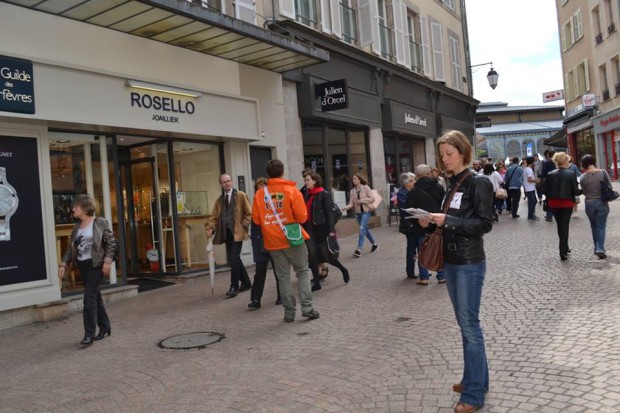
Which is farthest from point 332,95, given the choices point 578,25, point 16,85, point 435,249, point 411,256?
point 578,25

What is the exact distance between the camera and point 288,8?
1241cm

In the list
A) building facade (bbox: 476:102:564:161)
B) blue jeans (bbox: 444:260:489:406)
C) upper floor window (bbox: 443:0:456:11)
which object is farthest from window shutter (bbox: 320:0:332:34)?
building facade (bbox: 476:102:564:161)

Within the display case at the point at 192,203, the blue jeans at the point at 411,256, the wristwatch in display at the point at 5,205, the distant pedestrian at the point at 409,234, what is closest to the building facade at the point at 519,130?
the display case at the point at 192,203

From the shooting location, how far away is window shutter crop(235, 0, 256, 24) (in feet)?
35.9

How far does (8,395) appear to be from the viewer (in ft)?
14.7

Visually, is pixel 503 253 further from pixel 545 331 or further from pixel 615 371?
pixel 615 371

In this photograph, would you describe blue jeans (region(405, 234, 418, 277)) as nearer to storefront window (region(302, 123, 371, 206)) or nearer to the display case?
the display case

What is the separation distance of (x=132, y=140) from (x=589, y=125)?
95.3ft

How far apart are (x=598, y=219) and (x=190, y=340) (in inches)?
245

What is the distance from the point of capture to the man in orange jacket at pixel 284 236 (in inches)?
240

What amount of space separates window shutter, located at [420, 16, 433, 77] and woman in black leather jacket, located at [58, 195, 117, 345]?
54.3 ft

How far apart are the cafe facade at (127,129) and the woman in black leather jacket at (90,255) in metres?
1.83

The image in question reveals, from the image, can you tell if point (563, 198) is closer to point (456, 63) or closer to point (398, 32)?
point (398, 32)

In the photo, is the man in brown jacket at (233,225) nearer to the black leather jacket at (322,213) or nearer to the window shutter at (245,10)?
the black leather jacket at (322,213)
